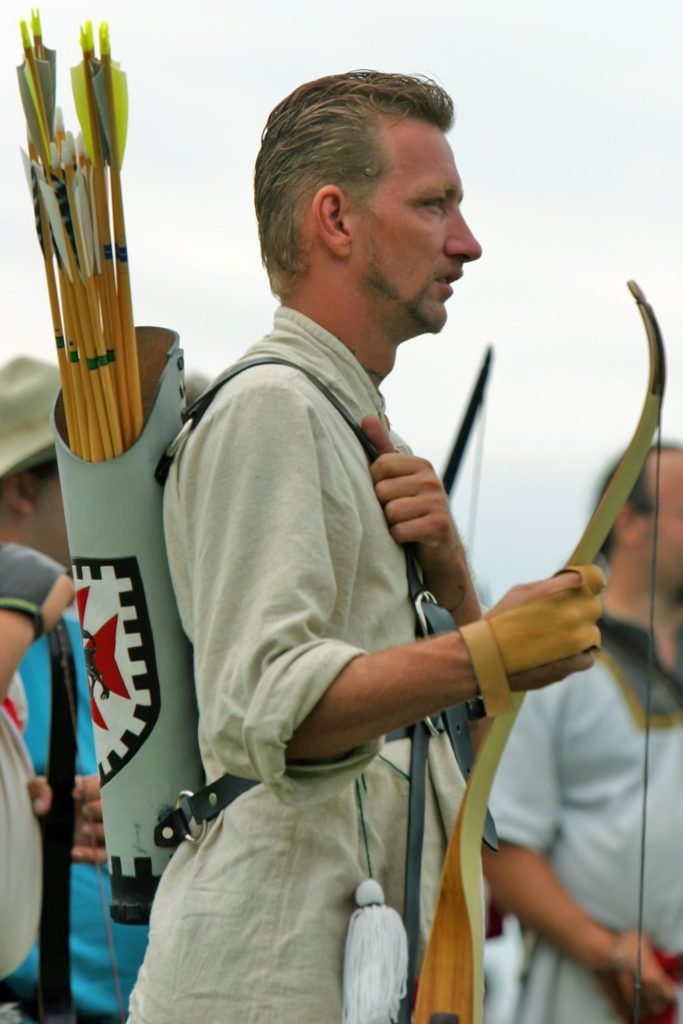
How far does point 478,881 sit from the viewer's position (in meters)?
Answer: 2.44

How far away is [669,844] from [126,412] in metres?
1.84

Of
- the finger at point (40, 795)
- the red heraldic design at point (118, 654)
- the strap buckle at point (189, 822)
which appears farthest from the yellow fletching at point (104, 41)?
the finger at point (40, 795)

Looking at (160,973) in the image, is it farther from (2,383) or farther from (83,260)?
(2,383)

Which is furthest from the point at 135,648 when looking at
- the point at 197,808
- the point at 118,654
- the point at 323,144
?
the point at 323,144

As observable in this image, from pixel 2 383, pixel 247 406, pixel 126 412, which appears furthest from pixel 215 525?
pixel 2 383

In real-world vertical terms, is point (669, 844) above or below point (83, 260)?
below

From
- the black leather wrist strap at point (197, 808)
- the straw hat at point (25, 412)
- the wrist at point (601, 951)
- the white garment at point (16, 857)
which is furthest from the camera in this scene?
the straw hat at point (25, 412)

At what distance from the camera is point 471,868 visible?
2.38m

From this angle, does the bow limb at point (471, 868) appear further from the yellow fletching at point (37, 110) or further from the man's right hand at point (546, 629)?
the yellow fletching at point (37, 110)

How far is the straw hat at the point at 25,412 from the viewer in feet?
14.4

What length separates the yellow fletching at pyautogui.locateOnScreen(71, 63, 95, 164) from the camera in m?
2.49

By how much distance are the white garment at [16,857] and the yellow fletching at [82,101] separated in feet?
6.42

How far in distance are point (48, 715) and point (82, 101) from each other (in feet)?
7.20

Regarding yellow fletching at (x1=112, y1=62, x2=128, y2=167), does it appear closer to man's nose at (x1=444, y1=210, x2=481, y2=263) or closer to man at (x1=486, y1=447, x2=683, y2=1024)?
man's nose at (x1=444, y1=210, x2=481, y2=263)
